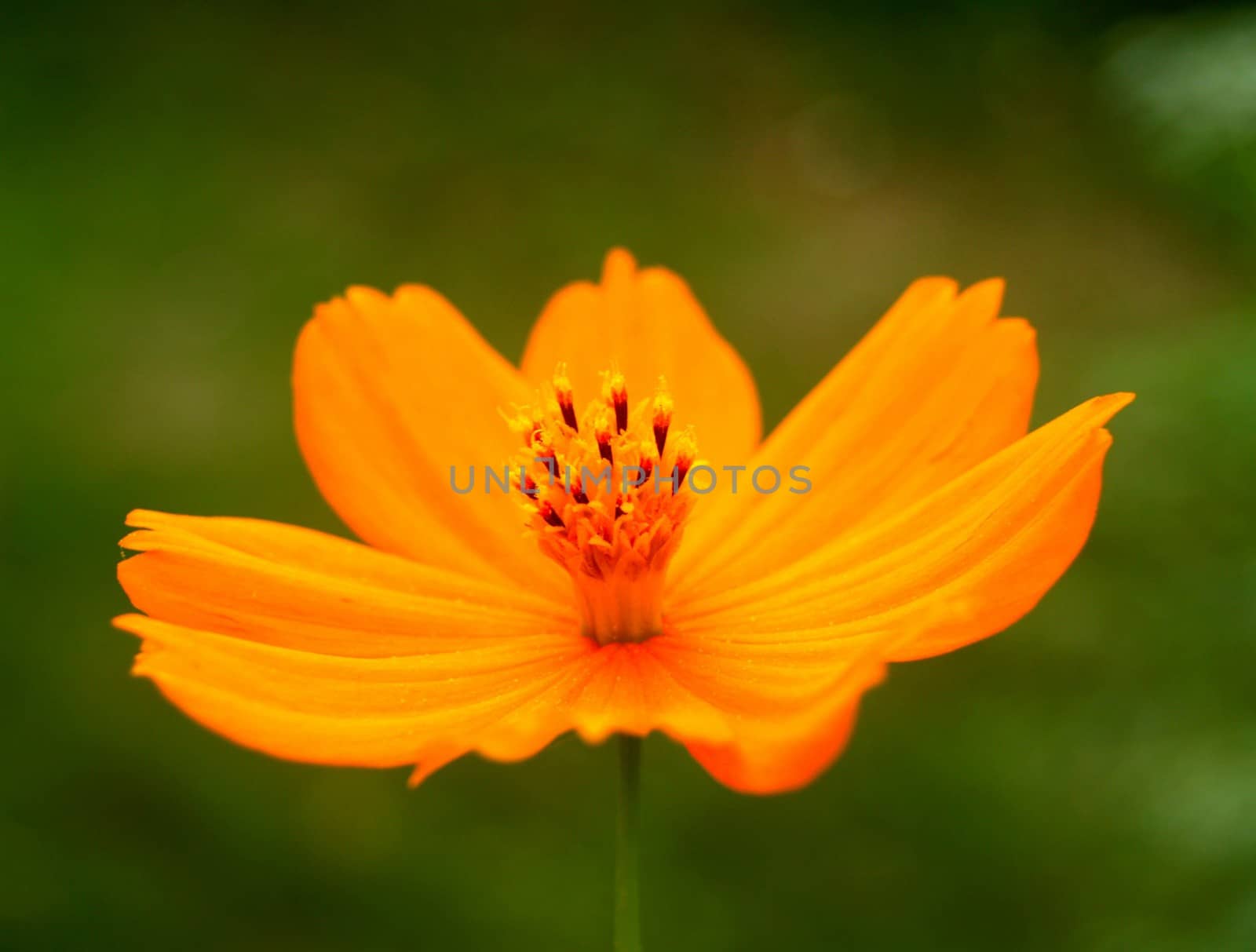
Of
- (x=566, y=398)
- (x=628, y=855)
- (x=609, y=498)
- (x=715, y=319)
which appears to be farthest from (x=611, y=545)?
(x=715, y=319)

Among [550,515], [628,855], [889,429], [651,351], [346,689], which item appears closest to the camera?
[628,855]

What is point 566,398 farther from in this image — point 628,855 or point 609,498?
point 628,855

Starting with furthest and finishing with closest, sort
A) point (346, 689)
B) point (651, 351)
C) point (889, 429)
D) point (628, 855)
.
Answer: point (651, 351)
point (889, 429)
point (346, 689)
point (628, 855)

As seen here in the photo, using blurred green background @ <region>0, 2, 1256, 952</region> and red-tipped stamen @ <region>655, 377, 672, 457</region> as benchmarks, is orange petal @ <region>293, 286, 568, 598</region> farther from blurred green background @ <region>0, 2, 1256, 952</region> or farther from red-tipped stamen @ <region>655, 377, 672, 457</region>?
blurred green background @ <region>0, 2, 1256, 952</region>

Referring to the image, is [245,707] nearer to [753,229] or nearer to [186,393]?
[186,393]

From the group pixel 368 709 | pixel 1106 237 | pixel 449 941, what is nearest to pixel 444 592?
pixel 368 709

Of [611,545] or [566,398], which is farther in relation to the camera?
[566,398]

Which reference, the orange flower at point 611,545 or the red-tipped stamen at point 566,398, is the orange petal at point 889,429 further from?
the red-tipped stamen at point 566,398

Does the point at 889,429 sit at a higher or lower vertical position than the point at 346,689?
higher

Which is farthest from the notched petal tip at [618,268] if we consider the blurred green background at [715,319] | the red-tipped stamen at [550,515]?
the blurred green background at [715,319]
